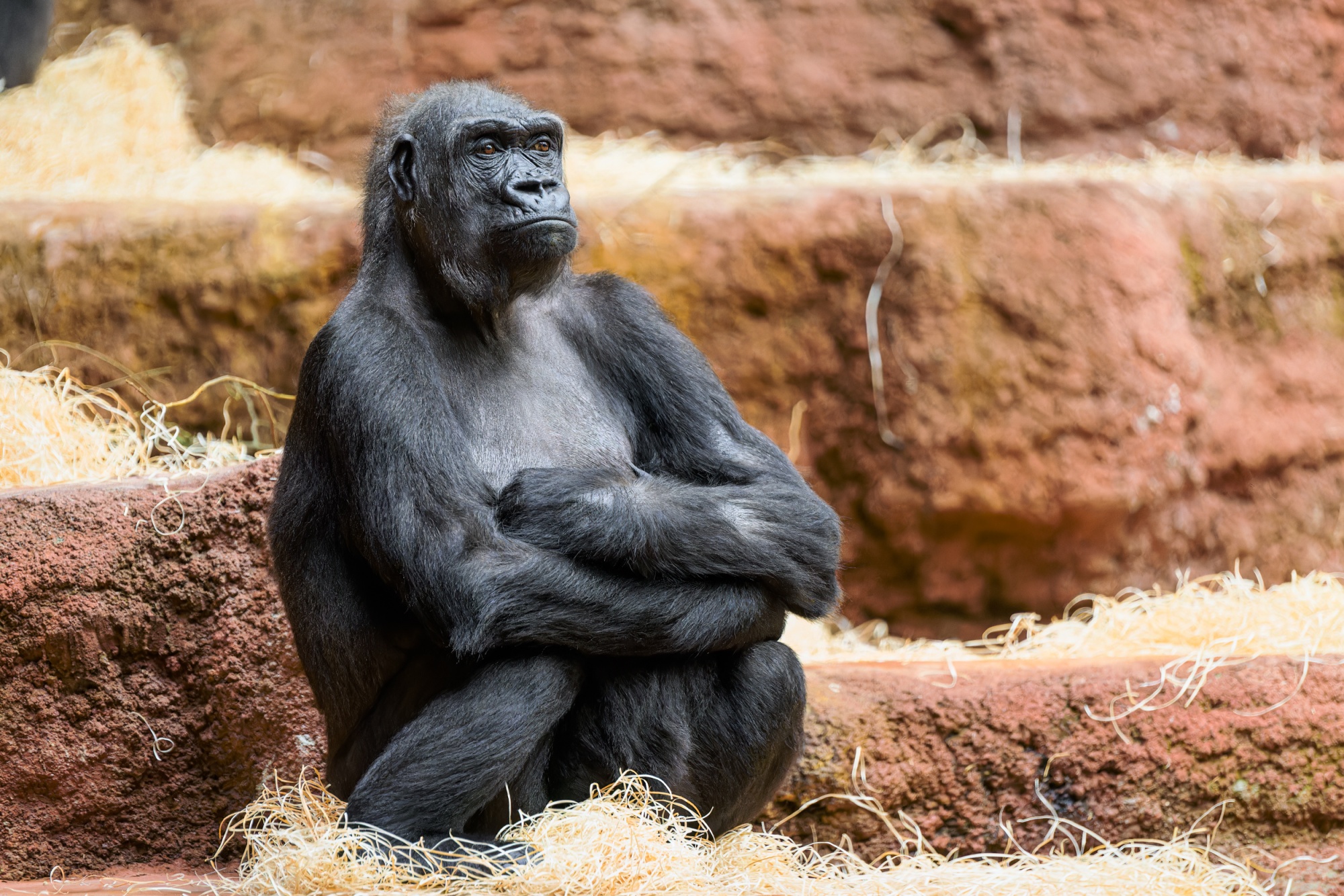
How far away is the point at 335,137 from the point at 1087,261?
4219 millimetres

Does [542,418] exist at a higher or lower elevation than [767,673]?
higher

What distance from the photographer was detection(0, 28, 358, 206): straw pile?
6.70 meters

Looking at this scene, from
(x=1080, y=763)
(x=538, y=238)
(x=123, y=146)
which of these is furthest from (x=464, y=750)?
(x=123, y=146)

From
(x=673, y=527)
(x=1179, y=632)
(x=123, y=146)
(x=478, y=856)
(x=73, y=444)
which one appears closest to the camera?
(x=478, y=856)

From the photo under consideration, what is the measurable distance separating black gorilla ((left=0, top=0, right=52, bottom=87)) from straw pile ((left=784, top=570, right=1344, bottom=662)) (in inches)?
185

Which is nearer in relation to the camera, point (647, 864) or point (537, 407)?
point (647, 864)

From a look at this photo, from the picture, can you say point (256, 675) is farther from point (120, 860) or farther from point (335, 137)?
point (335, 137)

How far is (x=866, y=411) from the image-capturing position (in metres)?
6.41

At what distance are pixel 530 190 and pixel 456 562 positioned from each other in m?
0.91

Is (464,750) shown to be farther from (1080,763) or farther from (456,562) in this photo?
(1080,763)

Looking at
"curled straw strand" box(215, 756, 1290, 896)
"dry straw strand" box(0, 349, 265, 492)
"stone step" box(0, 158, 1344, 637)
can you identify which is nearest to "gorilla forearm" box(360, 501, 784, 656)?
"curled straw strand" box(215, 756, 1290, 896)

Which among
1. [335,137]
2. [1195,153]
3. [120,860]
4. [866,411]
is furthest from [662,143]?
[120,860]

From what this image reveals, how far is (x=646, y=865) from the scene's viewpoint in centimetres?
298

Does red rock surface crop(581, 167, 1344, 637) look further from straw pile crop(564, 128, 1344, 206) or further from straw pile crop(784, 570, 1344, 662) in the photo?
straw pile crop(784, 570, 1344, 662)
